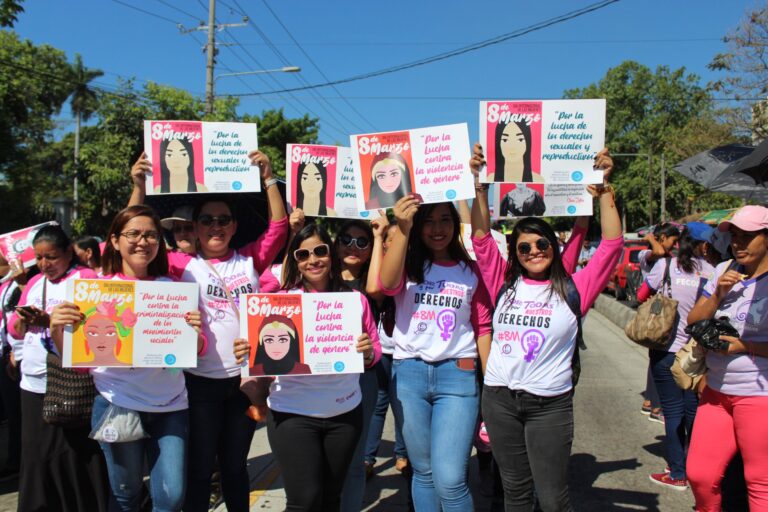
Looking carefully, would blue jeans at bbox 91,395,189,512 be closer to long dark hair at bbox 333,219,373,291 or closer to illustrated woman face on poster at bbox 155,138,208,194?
illustrated woman face on poster at bbox 155,138,208,194

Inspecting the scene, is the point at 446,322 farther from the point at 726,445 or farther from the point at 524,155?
the point at 726,445

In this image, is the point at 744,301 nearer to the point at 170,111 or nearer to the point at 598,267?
the point at 598,267

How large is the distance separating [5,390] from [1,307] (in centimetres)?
84

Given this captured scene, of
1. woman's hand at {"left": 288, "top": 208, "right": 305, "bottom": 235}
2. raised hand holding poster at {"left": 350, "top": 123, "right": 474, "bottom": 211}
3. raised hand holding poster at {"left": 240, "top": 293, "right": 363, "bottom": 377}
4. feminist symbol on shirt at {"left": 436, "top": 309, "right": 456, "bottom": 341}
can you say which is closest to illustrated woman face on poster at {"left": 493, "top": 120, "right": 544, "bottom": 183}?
raised hand holding poster at {"left": 350, "top": 123, "right": 474, "bottom": 211}

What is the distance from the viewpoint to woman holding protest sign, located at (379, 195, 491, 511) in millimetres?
3123

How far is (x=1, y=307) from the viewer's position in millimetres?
4855

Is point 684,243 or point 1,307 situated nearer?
point 1,307

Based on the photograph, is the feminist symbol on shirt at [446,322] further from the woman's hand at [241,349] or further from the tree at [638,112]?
the tree at [638,112]

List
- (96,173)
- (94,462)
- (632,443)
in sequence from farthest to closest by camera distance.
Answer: (96,173), (632,443), (94,462)

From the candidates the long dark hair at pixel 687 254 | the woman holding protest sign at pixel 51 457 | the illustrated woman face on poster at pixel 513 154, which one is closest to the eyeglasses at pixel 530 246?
the illustrated woman face on poster at pixel 513 154

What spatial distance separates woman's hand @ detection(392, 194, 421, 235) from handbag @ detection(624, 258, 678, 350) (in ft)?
8.94

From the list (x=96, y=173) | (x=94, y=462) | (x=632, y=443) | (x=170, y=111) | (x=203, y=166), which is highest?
(x=170, y=111)

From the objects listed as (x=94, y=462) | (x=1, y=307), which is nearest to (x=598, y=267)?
(x=94, y=462)

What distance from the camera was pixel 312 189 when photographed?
4.50m
